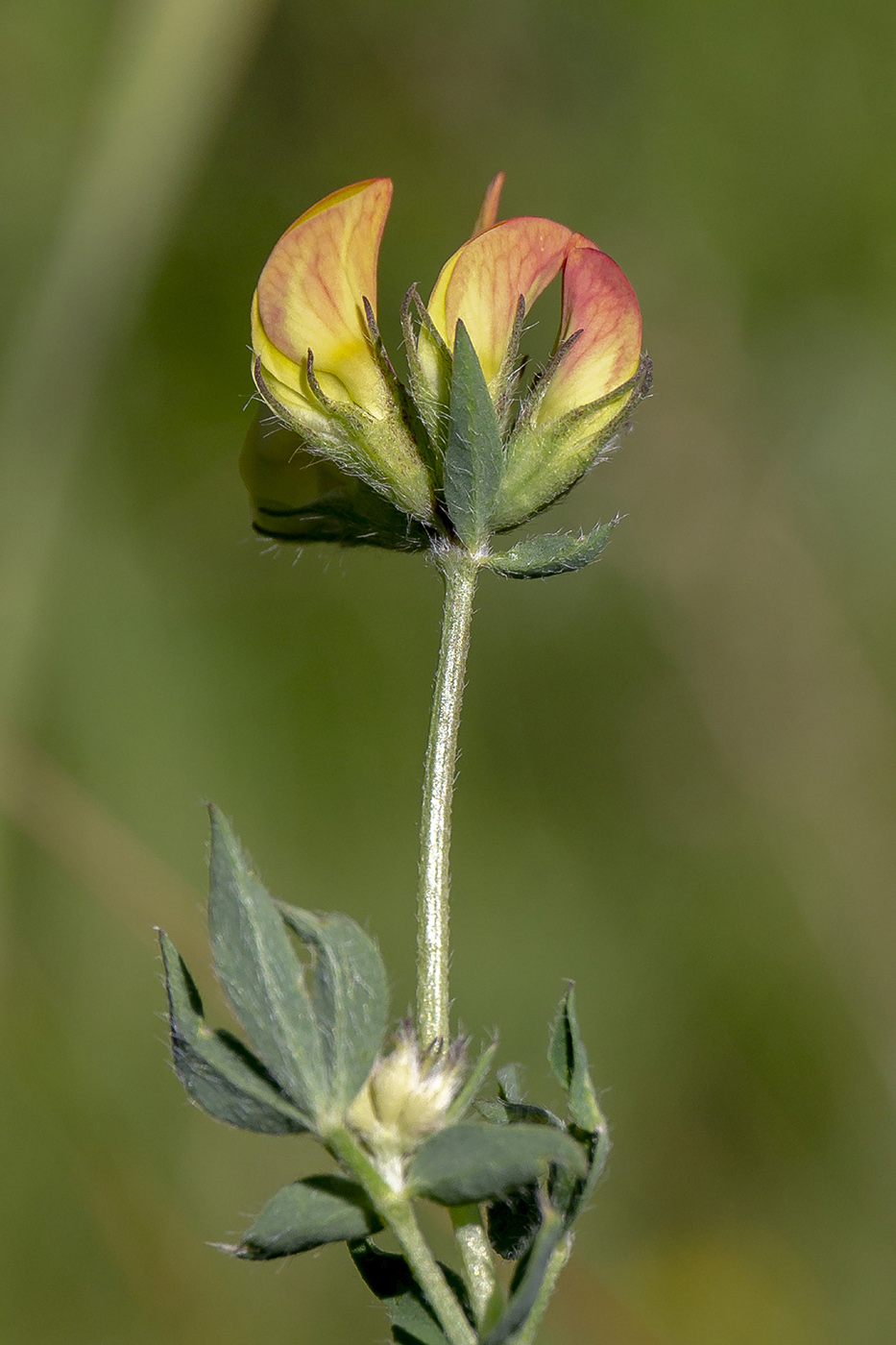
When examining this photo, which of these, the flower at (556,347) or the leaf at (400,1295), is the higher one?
the flower at (556,347)

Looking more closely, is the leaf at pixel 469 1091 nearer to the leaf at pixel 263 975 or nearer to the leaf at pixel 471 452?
the leaf at pixel 263 975

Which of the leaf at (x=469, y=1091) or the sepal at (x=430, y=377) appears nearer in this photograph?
the leaf at (x=469, y=1091)

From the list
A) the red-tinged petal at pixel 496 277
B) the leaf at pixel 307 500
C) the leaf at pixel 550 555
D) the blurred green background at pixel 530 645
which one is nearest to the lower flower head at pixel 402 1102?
the leaf at pixel 550 555

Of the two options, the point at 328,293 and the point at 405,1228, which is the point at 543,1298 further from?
the point at 328,293

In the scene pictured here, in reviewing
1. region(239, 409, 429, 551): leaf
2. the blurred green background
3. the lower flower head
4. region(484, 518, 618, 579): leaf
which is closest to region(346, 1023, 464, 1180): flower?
the lower flower head

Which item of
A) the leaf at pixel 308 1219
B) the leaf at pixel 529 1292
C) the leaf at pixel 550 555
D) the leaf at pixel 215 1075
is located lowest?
the leaf at pixel 529 1292

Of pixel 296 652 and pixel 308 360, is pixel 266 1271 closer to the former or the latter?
pixel 296 652
